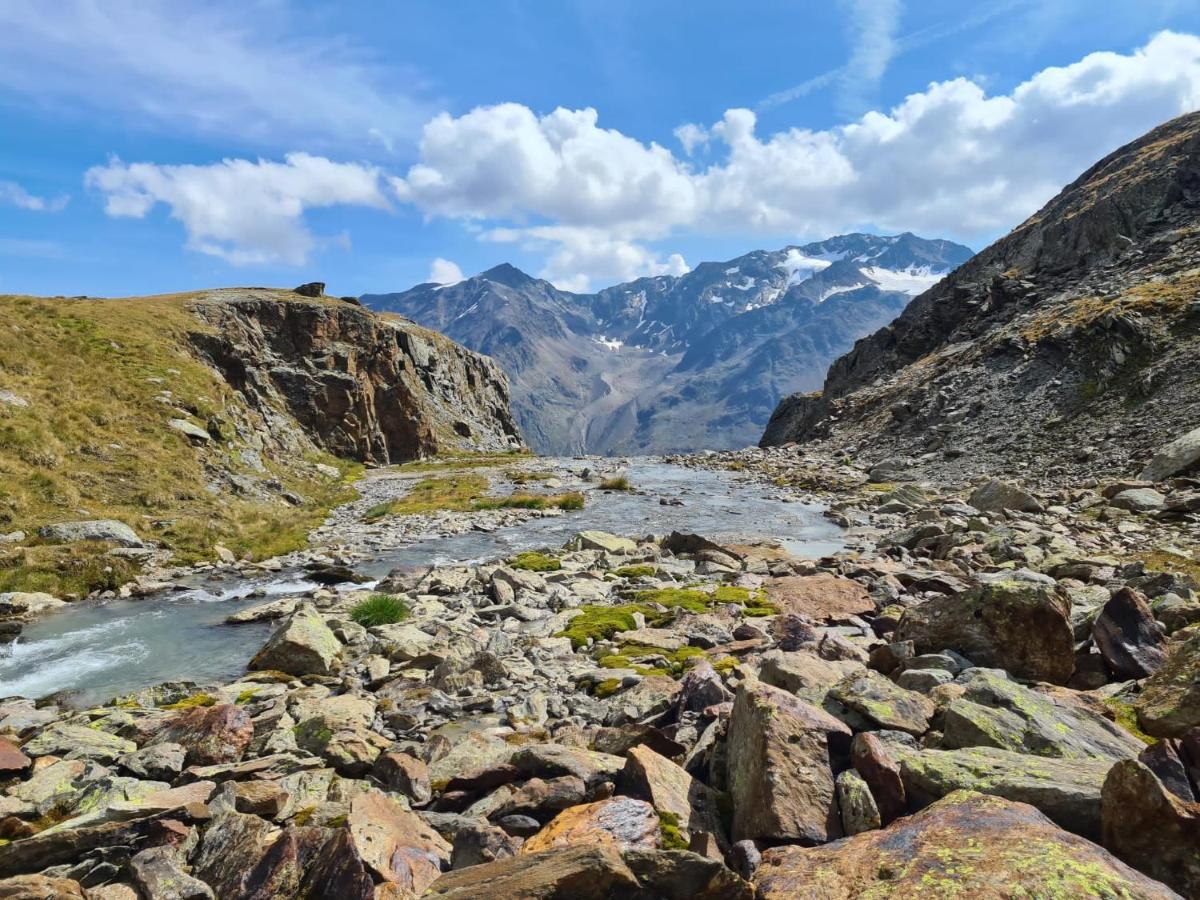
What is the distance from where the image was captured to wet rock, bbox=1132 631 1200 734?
7.74 m

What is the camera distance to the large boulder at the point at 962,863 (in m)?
4.40

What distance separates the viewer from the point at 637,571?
83.3ft

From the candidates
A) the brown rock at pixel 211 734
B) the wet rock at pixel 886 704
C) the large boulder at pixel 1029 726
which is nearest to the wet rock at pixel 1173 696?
the large boulder at pixel 1029 726

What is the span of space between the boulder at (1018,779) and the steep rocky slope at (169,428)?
27.7 meters

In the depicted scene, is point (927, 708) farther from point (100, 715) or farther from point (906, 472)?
point (906, 472)

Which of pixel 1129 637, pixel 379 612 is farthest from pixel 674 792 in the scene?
pixel 379 612

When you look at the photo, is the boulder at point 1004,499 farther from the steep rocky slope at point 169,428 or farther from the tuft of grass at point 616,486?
the steep rocky slope at point 169,428

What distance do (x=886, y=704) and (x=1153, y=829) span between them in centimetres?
312

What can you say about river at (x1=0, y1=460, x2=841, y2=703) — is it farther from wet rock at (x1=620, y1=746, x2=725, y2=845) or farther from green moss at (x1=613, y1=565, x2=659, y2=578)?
wet rock at (x1=620, y1=746, x2=725, y2=845)

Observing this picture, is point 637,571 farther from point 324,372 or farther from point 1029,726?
point 324,372

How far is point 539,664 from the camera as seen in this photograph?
14.4 metres

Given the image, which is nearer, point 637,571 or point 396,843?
point 396,843

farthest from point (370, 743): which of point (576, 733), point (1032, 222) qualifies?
point (1032, 222)

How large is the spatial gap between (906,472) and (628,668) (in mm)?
54174
